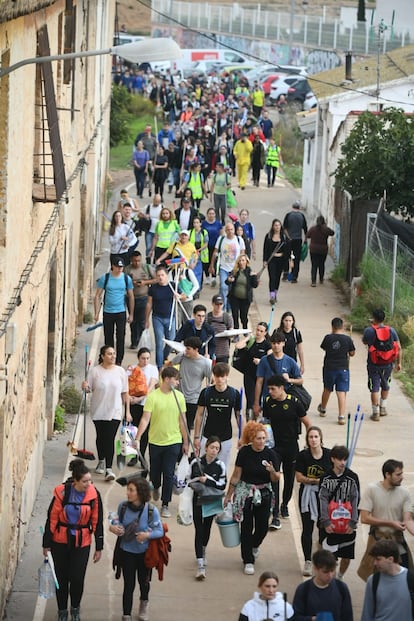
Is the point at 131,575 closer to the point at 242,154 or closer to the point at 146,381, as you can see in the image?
the point at 146,381

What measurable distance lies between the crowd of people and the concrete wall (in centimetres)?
68

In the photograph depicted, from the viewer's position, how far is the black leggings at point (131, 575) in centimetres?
1170

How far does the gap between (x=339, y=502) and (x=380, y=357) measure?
605 centimetres

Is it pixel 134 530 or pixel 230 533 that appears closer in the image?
pixel 134 530

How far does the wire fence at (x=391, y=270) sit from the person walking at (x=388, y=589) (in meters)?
12.7

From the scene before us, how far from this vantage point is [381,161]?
85.2 ft

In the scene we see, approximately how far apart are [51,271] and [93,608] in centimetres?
548

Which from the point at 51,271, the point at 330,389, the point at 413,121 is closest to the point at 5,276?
the point at 51,271

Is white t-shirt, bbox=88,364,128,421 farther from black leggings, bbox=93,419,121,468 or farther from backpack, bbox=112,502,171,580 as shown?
backpack, bbox=112,502,171,580

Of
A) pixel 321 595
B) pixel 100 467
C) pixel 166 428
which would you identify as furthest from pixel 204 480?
pixel 100 467

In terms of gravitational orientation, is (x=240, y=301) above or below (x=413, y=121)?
below

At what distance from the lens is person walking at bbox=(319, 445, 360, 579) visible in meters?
12.2

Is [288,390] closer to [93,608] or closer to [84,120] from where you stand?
[93,608]

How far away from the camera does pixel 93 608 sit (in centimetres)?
1227
